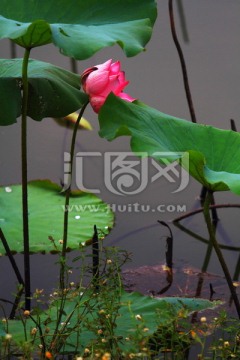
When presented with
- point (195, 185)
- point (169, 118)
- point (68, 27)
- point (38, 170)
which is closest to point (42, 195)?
point (38, 170)

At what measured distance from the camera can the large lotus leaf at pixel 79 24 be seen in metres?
1.35

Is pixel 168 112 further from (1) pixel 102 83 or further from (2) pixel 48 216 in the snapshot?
(1) pixel 102 83

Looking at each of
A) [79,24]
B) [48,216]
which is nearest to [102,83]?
[79,24]

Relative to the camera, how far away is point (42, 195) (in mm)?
2281

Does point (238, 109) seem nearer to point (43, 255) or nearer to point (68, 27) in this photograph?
point (43, 255)

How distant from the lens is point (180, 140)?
160 centimetres

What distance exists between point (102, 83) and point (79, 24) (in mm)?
124

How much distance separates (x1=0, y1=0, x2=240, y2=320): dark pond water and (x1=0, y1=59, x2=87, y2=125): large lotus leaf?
Result: 497 millimetres

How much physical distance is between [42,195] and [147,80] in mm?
864

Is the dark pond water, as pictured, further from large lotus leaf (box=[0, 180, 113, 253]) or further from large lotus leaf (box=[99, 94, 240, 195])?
large lotus leaf (box=[99, 94, 240, 195])

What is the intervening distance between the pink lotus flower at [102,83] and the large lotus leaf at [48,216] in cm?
54

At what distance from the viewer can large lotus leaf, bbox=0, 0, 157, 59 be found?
1346 millimetres

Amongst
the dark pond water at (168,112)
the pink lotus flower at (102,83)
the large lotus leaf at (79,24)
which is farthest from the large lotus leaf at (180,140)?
the dark pond water at (168,112)

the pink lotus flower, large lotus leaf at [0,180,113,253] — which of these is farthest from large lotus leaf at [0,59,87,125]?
large lotus leaf at [0,180,113,253]
